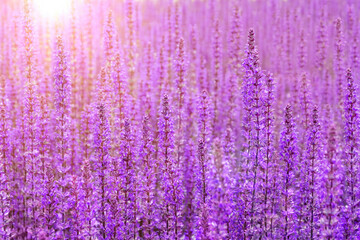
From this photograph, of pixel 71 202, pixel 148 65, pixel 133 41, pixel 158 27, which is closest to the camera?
pixel 71 202

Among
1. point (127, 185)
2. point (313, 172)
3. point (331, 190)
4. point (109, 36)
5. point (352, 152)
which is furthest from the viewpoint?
point (109, 36)

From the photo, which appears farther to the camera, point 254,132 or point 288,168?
point 254,132

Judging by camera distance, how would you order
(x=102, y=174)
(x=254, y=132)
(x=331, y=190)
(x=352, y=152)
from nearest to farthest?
(x=331, y=190)
(x=102, y=174)
(x=352, y=152)
(x=254, y=132)

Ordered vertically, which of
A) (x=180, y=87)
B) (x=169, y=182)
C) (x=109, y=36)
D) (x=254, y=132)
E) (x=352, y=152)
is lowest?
(x=169, y=182)

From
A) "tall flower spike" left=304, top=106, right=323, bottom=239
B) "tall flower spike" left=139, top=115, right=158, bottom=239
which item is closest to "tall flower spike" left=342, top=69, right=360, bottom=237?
"tall flower spike" left=304, top=106, right=323, bottom=239

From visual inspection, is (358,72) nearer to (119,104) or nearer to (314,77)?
(314,77)

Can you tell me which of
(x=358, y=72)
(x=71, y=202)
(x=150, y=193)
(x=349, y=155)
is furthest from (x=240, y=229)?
(x=358, y=72)

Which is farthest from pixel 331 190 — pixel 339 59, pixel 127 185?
pixel 339 59

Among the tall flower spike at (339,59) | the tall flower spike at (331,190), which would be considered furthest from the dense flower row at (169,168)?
the tall flower spike at (339,59)

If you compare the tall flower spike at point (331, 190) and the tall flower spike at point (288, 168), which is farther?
the tall flower spike at point (288, 168)

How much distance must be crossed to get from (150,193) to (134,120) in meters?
7.96

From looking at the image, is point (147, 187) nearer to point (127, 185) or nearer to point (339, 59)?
point (127, 185)

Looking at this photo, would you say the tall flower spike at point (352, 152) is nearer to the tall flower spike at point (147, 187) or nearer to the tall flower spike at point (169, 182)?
the tall flower spike at point (169, 182)

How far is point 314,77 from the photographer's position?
37438 millimetres
